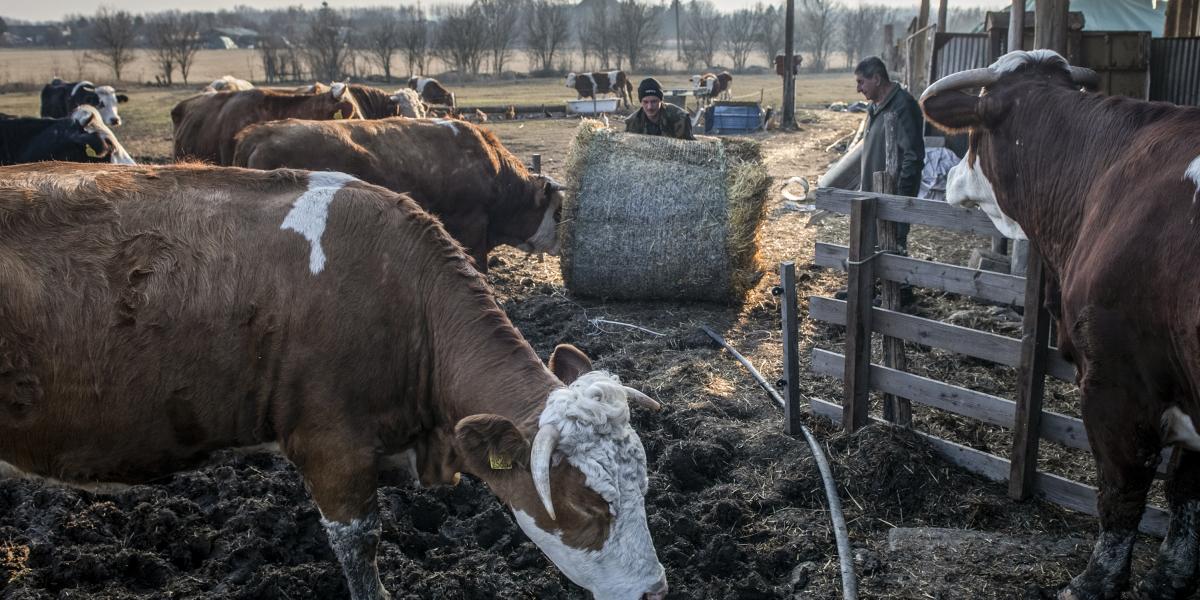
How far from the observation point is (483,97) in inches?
1462

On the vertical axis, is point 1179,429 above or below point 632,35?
below

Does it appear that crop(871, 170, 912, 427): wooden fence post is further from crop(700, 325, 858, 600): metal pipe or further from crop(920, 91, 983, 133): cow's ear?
crop(920, 91, 983, 133): cow's ear

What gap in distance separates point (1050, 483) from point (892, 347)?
3.86 feet

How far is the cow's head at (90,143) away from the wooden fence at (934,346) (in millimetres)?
9395

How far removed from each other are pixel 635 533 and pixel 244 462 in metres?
2.99

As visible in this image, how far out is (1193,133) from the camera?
3.29 meters

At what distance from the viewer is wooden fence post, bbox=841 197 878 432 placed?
4.88 m

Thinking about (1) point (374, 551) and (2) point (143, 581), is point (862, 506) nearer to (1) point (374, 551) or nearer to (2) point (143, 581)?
(1) point (374, 551)

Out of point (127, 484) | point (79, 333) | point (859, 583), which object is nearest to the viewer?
point (79, 333)

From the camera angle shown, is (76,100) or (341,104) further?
(76,100)

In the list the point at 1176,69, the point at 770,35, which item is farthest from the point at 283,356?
the point at 770,35

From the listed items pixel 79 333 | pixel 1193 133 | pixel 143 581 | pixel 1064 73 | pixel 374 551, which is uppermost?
pixel 1064 73

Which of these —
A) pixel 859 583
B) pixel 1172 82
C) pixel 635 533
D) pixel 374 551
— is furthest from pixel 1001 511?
pixel 1172 82

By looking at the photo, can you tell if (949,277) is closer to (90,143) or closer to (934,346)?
(934,346)
